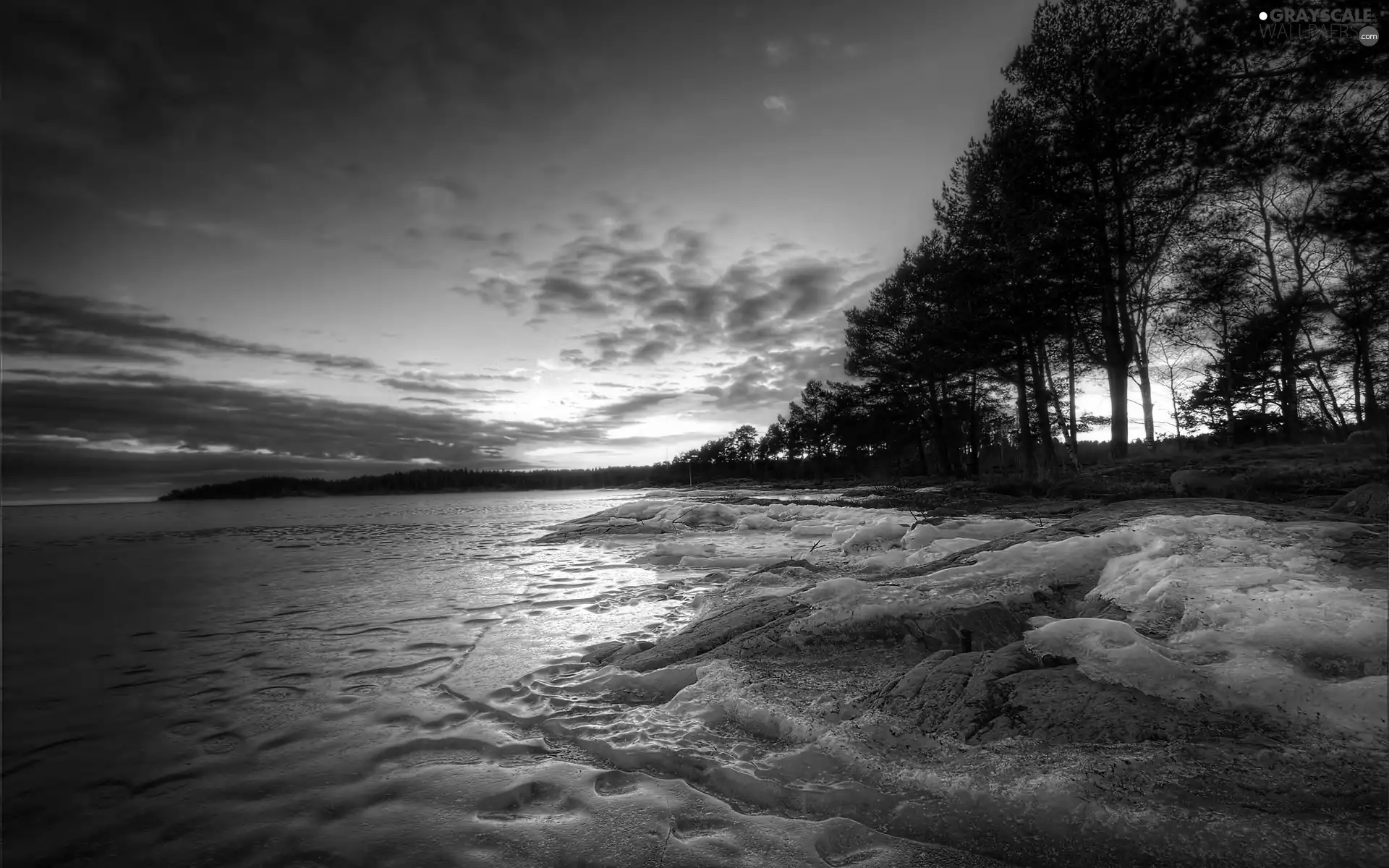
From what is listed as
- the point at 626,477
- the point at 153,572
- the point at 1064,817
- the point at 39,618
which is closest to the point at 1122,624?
the point at 1064,817

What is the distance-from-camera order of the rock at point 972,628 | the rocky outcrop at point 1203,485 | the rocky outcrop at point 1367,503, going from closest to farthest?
the rock at point 972,628, the rocky outcrop at point 1367,503, the rocky outcrop at point 1203,485

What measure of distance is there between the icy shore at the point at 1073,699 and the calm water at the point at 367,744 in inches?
6.4

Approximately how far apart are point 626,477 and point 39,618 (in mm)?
121782

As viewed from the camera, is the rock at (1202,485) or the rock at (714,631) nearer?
the rock at (714,631)

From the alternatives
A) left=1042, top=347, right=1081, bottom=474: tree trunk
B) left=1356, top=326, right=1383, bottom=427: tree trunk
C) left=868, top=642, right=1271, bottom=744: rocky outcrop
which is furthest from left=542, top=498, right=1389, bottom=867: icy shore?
left=1356, top=326, right=1383, bottom=427: tree trunk

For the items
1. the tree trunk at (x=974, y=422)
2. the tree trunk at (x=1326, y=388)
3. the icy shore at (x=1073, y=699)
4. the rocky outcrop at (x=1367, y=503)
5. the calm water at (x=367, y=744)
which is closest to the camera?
the icy shore at (x=1073, y=699)

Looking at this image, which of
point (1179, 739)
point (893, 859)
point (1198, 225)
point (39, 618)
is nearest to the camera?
point (893, 859)

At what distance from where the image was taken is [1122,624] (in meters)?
2.78

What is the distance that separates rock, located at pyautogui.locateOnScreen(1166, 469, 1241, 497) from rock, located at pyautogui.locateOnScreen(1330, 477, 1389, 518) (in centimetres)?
260

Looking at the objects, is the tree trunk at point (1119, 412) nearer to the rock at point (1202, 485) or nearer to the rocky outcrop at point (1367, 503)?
the rock at point (1202, 485)

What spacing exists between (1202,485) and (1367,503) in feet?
12.5

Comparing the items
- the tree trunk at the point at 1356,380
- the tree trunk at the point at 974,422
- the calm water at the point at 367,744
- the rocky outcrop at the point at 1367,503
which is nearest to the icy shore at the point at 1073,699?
the calm water at the point at 367,744

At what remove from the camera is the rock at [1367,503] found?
4.38 m

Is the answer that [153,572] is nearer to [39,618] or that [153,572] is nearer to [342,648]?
[39,618]
